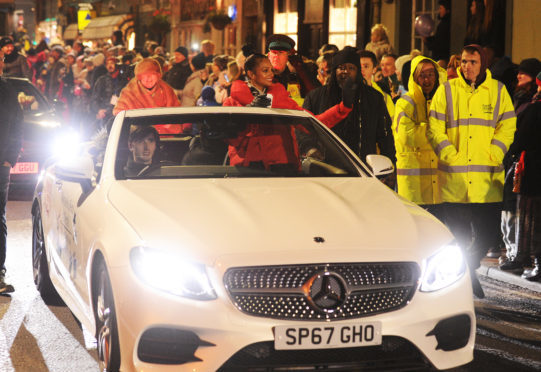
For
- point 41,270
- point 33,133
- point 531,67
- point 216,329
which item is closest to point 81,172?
point 216,329

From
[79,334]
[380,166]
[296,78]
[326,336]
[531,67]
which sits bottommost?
[79,334]

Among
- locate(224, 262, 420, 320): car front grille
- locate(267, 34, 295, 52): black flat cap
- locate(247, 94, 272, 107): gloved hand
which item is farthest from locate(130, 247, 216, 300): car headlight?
locate(267, 34, 295, 52): black flat cap

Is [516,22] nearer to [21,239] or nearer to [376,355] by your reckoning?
[21,239]

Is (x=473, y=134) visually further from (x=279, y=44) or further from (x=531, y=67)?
(x=279, y=44)

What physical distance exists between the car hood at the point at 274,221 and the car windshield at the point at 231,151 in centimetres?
35

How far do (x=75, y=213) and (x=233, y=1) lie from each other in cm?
3276

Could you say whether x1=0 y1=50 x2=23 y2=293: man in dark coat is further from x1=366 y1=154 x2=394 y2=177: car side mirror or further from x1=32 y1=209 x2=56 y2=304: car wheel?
x1=366 y1=154 x2=394 y2=177: car side mirror

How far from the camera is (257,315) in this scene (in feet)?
16.0

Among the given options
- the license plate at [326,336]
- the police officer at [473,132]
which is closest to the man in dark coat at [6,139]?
the police officer at [473,132]

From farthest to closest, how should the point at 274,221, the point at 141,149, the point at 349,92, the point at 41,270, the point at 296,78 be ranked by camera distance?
the point at 296,78 < the point at 349,92 < the point at 41,270 < the point at 141,149 < the point at 274,221

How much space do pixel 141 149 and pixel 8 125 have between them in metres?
2.35

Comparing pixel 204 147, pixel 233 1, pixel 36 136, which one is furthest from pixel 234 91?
pixel 233 1

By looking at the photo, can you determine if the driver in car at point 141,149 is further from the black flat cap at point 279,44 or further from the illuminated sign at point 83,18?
the illuminated sign at point 83,18

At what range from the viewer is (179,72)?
1916 cm
